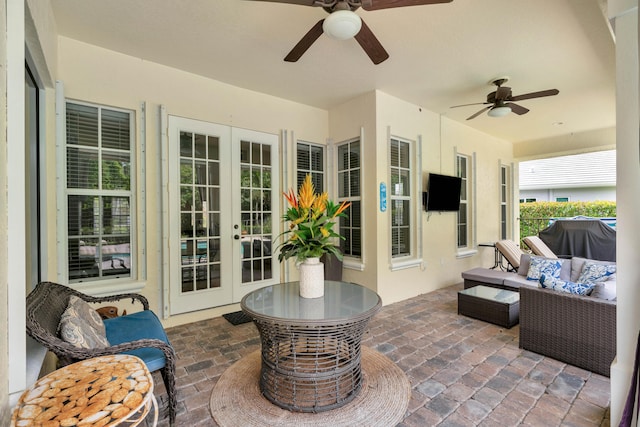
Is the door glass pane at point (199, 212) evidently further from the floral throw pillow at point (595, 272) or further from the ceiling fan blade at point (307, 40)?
the floral throw pillow at point (595, 272)

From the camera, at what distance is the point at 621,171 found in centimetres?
173

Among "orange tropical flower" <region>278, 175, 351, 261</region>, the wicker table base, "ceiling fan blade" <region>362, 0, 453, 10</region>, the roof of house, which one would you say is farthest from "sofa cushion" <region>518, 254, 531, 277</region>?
the roof of house

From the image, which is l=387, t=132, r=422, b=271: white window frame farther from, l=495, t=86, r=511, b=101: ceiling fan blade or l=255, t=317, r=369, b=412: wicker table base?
l=255, t=317, r=369, b=412: wicker table base

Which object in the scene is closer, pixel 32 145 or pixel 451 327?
pixel 32 145

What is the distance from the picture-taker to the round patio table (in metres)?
1.91

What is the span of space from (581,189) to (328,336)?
47.0 feet

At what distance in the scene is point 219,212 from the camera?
3922mm

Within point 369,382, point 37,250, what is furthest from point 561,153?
point 37,250

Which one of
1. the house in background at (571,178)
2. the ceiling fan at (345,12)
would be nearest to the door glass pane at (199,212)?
the ceiling fan at (345,12)

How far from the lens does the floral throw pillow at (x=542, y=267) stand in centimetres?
354

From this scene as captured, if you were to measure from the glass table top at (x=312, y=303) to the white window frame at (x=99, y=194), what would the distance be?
1.80 metres

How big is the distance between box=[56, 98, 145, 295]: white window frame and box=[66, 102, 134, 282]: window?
0.02 metres

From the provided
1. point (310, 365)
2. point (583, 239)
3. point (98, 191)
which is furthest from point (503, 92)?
point (98, 191)

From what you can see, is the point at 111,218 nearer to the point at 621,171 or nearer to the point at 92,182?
the point at 92,182
